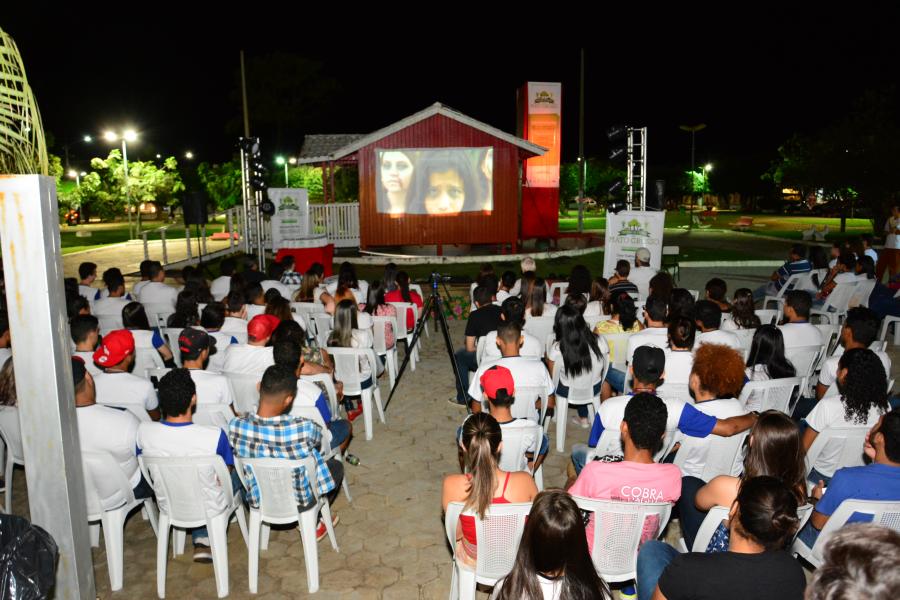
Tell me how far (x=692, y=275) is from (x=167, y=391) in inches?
604

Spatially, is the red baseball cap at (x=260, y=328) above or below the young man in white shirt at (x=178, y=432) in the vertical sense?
above

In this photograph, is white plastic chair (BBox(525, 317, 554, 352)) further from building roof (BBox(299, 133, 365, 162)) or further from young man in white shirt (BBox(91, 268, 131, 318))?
building roof (BBox(299, 133, 365, 162))

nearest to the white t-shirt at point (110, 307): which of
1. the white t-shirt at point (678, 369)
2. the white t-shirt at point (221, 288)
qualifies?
the white t-shirt at point (221, 288)

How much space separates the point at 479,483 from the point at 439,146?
18.7 m

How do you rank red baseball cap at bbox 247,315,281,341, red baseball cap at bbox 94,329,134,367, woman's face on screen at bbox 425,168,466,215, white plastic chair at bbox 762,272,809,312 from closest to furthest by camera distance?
1. red baseball cap at bbox 94,329,134,367
2. red baseball cap at bbox 247,315,281,341
3. white plastic chair at bbox 762,272,809,312
4. woman's face on screen at bbox 425,168,466,215

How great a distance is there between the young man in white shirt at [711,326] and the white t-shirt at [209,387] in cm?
394

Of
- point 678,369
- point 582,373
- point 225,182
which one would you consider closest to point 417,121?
point 582,373

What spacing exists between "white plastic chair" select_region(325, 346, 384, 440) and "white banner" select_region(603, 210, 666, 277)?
7.24m

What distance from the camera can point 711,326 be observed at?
19.5 feet

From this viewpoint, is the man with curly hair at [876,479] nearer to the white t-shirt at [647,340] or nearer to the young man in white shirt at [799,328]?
the white t-shirt at [647,340]

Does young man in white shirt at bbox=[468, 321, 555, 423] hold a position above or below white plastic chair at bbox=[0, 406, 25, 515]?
above

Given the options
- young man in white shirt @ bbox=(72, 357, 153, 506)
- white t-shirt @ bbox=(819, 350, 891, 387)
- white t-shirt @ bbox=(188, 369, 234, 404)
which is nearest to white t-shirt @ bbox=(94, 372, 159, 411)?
white t-shirt @ bbox=(188, 369, 234, 404)

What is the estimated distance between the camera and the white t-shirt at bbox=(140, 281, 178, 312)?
823cm

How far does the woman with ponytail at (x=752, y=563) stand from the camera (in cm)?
236
